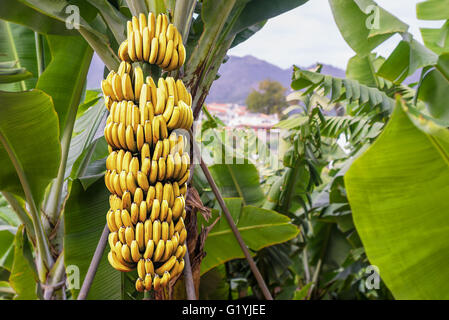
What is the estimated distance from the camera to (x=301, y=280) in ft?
7.59

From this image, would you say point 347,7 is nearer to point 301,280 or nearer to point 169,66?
point 169,66

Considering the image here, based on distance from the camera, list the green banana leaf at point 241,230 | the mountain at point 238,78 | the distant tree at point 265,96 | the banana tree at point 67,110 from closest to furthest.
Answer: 1. the banana tree at point 67,110
2. the green banana leaf at point 241,230
3. the mountain at point 238,78
4. the distant tree at point 265,96

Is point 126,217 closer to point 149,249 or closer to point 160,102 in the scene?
point 149,249

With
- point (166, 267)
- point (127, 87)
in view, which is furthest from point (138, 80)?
point (166, 267)

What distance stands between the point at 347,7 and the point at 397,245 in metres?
0.91

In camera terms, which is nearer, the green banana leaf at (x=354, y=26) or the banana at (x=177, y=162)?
the banana at (x=177, y=162)

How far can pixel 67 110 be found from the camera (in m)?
0.96

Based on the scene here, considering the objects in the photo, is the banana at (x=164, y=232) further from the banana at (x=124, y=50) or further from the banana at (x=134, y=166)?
the banana at (x=124, y=50)

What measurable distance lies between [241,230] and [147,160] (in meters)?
0.72

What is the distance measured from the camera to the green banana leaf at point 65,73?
3.09ft

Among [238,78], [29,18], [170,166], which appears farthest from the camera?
[238,78]

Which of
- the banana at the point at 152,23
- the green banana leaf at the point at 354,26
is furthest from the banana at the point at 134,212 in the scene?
the green banana leaf at the point at 354,26

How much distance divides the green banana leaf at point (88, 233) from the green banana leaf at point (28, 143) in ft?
0.30
